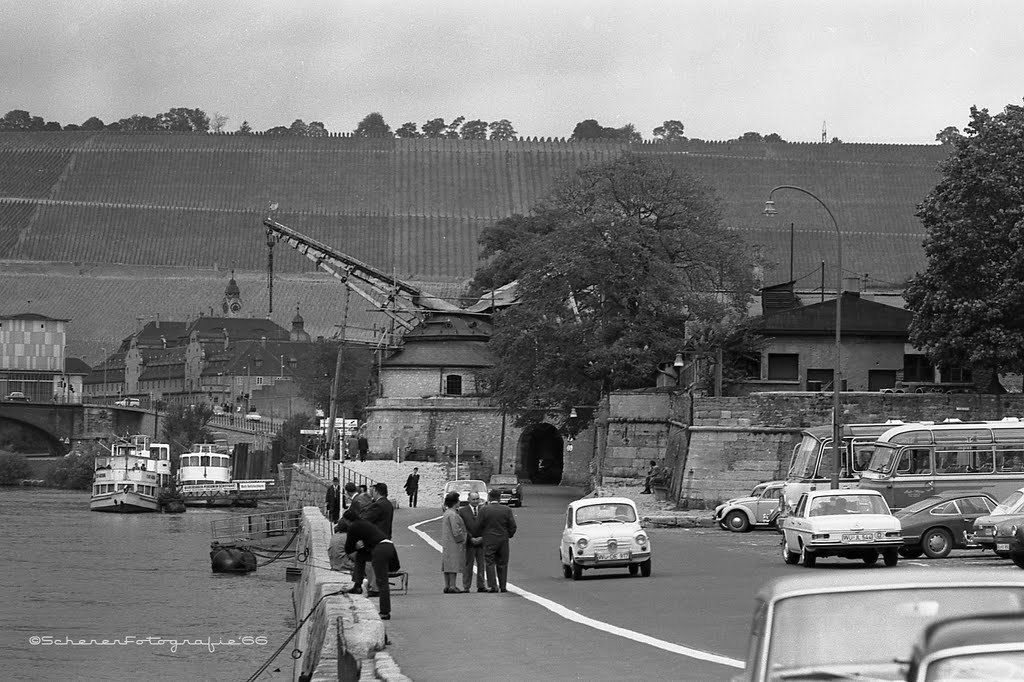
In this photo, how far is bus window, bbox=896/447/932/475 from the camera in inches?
1238

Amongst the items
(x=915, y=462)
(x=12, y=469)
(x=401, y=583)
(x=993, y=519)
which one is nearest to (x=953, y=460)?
(x=915, y=462)

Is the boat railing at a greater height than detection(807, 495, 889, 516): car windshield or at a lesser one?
lesser

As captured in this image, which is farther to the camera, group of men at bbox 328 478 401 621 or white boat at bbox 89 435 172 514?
white boat at bbox 89 435 172 514

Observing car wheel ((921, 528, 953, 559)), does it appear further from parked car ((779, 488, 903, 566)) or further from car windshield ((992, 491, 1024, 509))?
parked car ((779, 488, 903, 566))

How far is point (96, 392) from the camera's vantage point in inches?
6481

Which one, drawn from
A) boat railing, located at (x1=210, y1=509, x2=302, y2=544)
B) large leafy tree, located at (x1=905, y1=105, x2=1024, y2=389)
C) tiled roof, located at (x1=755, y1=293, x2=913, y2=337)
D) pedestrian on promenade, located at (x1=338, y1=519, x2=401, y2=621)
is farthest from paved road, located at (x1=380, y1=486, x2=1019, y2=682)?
boat railing, located at (x1=210, y1=509, x2=302, y2=544)

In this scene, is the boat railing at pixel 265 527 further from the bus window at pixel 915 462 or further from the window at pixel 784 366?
the bus window at pixel 915 462

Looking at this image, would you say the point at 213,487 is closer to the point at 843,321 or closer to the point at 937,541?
the point at 843,321

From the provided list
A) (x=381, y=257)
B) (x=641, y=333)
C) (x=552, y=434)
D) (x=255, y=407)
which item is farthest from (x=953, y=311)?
(x=381, y=257)

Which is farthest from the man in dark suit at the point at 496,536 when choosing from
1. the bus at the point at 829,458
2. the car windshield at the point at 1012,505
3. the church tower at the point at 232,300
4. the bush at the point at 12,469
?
the church tower at the point at 232,300

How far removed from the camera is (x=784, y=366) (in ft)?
159

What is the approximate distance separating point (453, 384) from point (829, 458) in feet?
135

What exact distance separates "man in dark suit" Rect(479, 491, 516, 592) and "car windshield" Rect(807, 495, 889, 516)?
5.15 metres

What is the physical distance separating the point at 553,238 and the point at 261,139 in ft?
396
